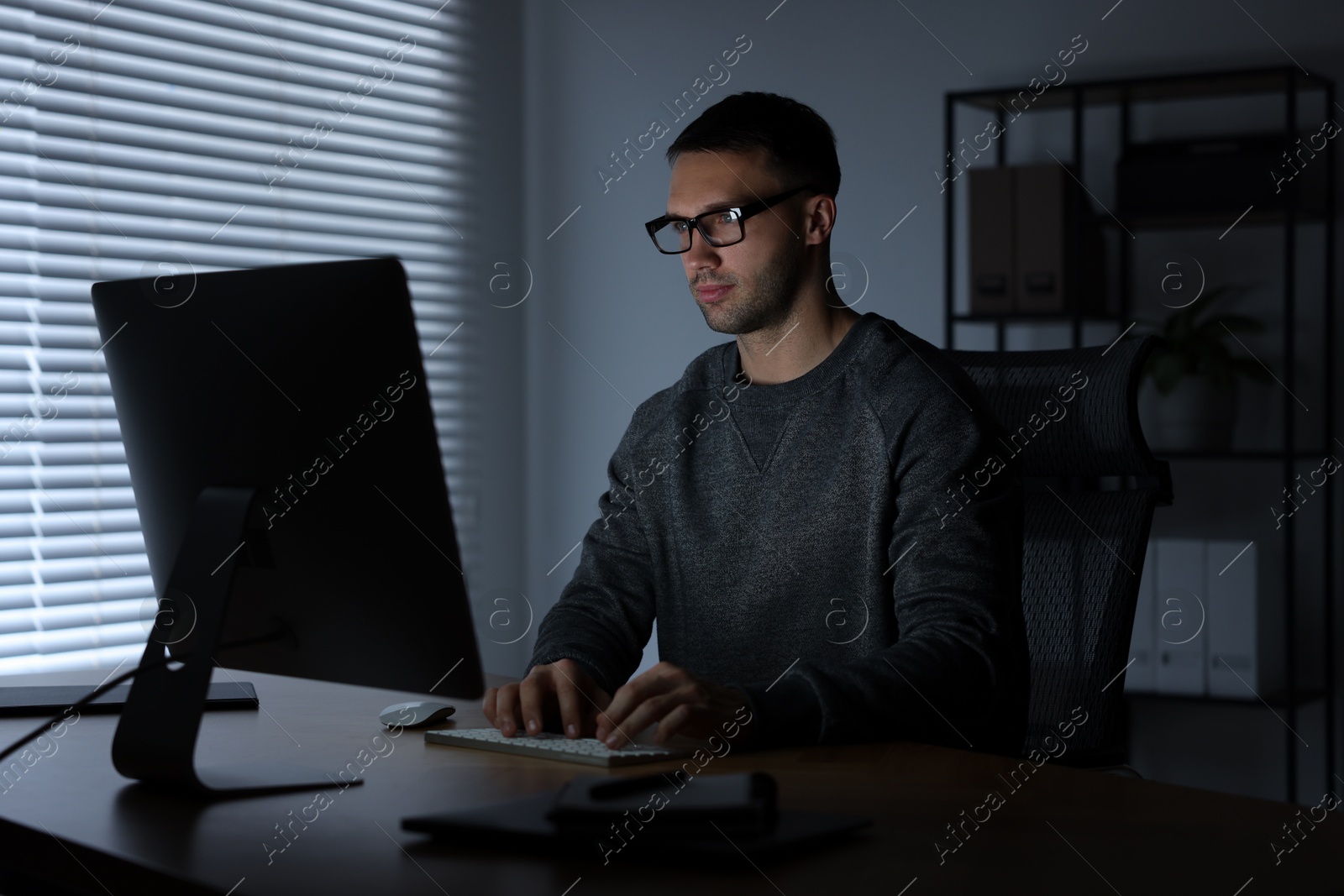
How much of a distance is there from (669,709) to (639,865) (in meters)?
0.31

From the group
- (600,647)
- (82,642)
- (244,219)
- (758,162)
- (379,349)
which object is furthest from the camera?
(244,219)

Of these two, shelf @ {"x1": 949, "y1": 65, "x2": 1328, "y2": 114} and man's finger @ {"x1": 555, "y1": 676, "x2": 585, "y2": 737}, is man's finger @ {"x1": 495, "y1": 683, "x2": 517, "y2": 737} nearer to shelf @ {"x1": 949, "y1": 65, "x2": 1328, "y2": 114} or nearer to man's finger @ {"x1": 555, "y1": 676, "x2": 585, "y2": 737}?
man's finger @ {"x1": 555, "y1": 676, "x2": 585, "y2": 737}

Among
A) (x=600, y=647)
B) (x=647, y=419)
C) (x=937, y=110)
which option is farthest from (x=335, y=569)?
(x=937, y=110)

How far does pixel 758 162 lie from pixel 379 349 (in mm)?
988

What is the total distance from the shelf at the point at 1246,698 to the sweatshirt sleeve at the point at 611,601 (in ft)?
5.36

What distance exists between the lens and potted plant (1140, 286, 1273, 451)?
9.77 ft

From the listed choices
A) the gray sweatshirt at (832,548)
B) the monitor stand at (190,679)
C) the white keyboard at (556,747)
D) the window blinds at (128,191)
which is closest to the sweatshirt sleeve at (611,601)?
the gray sweatshirt at (832,548)

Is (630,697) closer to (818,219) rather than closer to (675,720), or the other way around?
(675,720)

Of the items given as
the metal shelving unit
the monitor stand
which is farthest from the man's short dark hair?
the metal shelving unit

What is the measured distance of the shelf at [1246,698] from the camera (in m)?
2.85

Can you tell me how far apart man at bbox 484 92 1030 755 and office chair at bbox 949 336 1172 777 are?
15 cm

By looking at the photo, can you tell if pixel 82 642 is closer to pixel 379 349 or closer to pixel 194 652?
pixel 194 652

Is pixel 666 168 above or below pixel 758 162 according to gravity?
above

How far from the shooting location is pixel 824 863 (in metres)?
0.84
